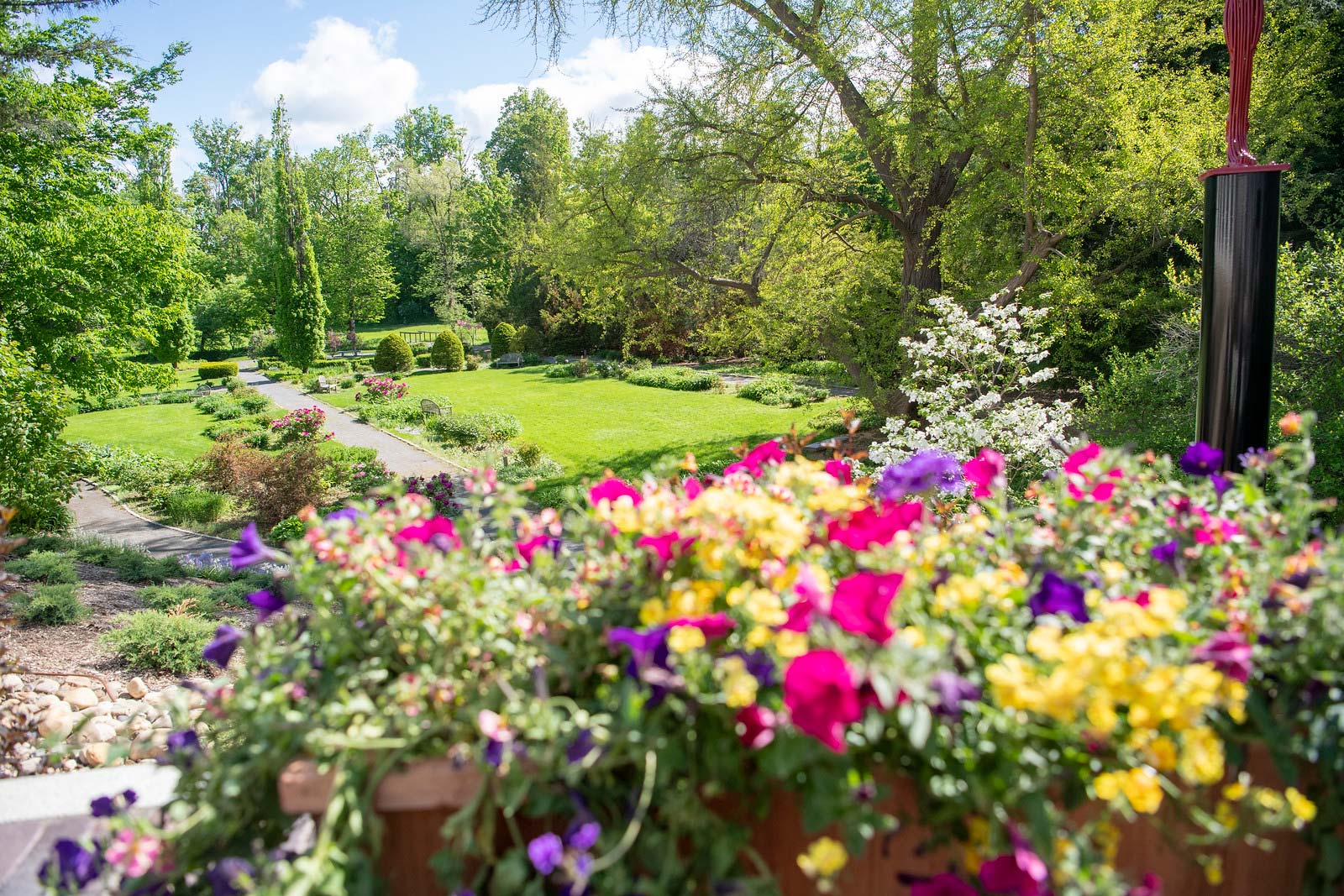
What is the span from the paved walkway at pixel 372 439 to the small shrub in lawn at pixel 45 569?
534cm

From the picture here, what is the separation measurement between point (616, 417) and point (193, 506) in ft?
23.3

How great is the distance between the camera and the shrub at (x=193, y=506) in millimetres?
9117

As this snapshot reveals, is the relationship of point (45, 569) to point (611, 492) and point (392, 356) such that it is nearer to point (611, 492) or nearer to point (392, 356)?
point (611, 492)

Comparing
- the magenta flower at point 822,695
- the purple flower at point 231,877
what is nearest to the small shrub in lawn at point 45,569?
the purple flower at point 231,877

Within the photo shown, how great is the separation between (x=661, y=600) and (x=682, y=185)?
9458 millimetres

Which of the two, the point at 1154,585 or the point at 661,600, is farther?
the point at 1154,585

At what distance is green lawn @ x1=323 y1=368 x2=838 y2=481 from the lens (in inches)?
465

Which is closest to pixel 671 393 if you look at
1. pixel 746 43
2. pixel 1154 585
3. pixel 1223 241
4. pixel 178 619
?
pixel 746 43

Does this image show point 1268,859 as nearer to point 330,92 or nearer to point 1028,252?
point 1028,252

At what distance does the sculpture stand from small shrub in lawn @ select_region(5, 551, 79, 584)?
21.1 ft

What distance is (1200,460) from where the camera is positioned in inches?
62.8

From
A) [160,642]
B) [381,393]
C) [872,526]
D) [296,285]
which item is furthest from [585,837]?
[296,285]

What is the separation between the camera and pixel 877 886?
3.61ft

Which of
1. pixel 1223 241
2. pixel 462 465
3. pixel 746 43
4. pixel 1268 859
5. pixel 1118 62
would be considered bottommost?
pixel 462 465
